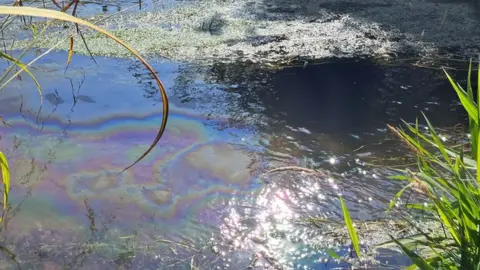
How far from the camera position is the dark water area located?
5.84 feet

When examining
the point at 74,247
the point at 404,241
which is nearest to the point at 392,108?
the point at 404,241

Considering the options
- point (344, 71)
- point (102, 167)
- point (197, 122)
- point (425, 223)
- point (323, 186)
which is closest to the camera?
point (425, 223)

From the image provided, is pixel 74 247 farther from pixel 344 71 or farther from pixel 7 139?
pixel 344 71

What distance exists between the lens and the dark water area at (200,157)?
178 cm

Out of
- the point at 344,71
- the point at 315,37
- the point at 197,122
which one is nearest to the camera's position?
the point at 197,122

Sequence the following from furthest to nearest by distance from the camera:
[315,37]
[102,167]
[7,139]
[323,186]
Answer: [315,37] < [7,139] < [102,167] < [323,186]

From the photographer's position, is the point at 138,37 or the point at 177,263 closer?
the point at 177,263

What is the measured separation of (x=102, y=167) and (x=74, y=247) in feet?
1.72

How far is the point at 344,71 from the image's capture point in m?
3.09

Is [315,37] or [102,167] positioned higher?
[315,37]

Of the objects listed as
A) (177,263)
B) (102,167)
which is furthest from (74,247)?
(102,167)

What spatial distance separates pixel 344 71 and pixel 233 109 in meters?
0.77

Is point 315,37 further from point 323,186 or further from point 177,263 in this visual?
point 177,263

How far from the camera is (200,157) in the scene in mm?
2316
